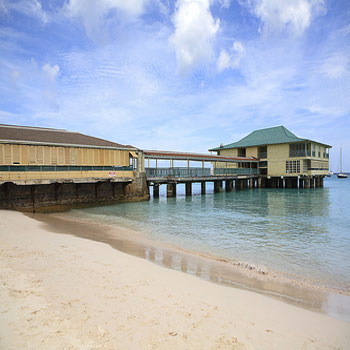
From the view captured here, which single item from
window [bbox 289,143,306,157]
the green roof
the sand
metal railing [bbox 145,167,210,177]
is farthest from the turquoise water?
the green roof

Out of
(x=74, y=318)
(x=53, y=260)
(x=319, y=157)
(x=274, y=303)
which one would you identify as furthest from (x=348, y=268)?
(x=319, y=157)

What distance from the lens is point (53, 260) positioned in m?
6.26

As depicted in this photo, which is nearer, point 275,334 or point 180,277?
point 275,334

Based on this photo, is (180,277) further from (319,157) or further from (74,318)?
(319,157)

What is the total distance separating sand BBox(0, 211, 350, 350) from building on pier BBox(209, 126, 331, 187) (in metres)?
40.6

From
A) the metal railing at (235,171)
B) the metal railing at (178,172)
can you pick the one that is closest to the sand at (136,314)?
the metal railing at (178,172)

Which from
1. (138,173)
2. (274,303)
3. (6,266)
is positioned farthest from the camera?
(138,173)

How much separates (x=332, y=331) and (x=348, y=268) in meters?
4.54

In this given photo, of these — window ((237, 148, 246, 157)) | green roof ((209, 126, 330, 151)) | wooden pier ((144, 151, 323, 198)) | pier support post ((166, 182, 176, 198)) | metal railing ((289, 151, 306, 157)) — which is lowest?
pier support post ((166, 182, 176, 198))

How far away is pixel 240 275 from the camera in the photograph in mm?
6922

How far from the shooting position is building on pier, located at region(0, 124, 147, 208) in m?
17.6

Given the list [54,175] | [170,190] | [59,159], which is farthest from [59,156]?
[170,190]

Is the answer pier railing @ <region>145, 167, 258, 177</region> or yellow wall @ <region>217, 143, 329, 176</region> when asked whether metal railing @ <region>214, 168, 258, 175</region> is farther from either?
yellow wall @ <region>217, 143, 329, 176</region>

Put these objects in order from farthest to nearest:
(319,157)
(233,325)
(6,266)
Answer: (319,157)
(6,266)
(233,325)
